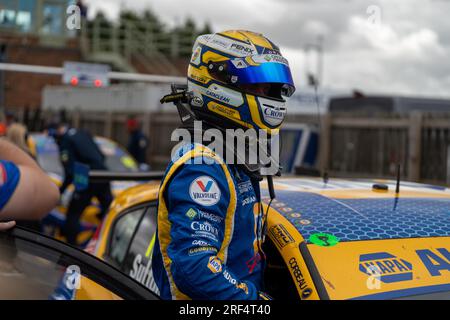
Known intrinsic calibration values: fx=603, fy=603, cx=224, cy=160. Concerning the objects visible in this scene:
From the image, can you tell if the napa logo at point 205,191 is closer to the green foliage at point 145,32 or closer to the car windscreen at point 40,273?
the car windscreen at point 40,273

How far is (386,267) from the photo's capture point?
2061mm

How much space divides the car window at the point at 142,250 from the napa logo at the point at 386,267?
129 cm

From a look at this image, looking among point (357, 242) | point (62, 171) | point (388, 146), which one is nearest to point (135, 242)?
point (357, 242)

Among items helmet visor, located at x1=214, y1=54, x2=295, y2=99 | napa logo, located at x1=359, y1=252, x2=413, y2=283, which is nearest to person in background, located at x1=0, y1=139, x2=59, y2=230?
helmet visor, located at x1=214, y1=54, x2=295, y2=99

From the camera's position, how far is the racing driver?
200 centimetres

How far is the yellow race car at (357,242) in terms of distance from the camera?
79.2 inches

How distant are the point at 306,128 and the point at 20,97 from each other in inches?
867

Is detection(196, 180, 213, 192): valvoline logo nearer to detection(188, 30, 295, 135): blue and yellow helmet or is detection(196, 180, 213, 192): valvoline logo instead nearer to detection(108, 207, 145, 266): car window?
detection(188, 30, 295, 135): blue and yellow helmet

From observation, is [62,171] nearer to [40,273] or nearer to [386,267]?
[40,273]

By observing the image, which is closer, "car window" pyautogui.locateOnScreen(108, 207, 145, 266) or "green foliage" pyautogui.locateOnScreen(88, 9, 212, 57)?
"car window" pyautogui.locateOnScreen(108, 207, 145, 266)

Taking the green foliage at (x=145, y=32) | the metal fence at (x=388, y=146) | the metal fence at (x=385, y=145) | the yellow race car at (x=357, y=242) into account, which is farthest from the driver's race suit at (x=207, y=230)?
the green foliage at (x=145, y=32)
